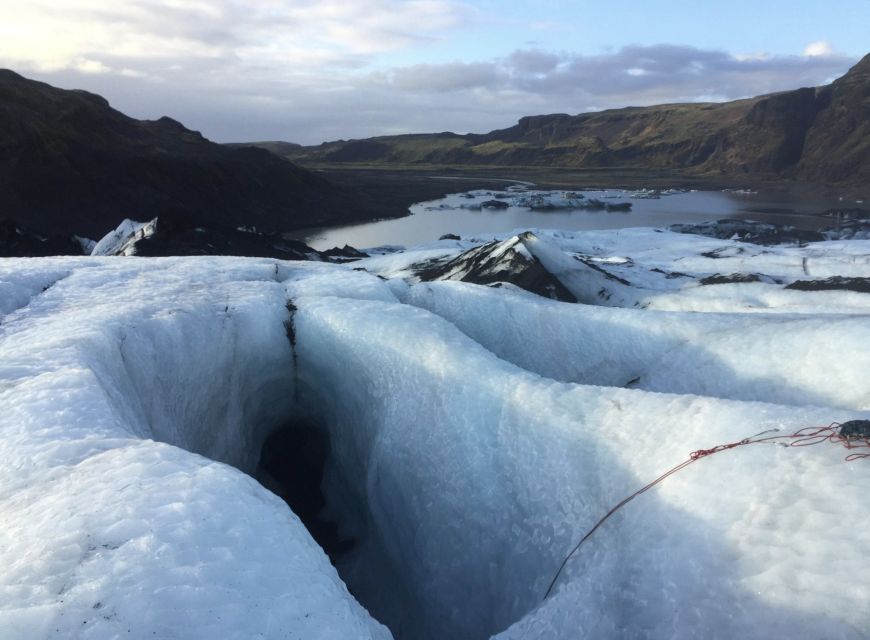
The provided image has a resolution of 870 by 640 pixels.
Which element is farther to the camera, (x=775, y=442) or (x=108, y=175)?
(x=108, y=175)

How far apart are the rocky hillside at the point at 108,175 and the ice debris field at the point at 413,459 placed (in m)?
22.0

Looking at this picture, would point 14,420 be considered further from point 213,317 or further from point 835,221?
point 835,221

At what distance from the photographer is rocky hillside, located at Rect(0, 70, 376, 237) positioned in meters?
29.1

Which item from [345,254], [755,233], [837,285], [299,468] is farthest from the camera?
[755,233]

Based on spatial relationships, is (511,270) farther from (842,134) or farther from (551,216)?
(842,134)

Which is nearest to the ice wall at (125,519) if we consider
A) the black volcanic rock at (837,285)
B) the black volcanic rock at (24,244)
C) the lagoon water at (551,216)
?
the black volcanic rock at (837,285)

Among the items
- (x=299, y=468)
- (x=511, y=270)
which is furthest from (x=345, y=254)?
(x=299, y=468)

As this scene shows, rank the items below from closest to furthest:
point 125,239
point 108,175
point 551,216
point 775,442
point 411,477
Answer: point 775,442 → point 411,477 → point 125,239 → point 108,175 → point 551,216

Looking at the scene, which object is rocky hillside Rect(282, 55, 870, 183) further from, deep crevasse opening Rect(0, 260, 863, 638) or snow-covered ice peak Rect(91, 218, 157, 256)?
deep crevasse opening Rect(0, 260, 863, 638)

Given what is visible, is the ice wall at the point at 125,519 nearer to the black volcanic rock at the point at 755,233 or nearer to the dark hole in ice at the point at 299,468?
the dark hole in ice at the point at 299,468

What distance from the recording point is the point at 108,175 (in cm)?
3228

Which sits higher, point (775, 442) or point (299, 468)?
point (775, 442)

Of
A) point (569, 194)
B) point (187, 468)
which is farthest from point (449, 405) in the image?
point (569, 194)

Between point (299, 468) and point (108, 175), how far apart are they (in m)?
31.1
